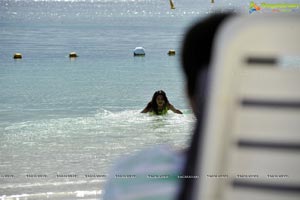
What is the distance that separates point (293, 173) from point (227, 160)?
0.09 metres

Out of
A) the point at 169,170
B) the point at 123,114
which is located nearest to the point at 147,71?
the point at 123,114

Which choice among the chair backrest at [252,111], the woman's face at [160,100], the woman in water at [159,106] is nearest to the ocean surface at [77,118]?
the woman in water at [159,106]

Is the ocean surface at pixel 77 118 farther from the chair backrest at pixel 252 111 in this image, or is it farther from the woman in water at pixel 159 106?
the chair backrest at pixel 252 111

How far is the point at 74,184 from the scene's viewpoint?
664cm

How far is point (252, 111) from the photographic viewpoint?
3.21 feet

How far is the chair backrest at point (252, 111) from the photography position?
3.14 ft

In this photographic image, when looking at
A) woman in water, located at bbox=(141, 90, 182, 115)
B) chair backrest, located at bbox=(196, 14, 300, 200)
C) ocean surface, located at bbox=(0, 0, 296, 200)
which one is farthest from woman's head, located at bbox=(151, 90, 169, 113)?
chair backrest, located at bbox=(196, 14, 300, 200)

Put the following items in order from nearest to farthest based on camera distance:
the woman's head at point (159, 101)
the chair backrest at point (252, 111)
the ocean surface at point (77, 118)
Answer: the chair backrest at point (252, 111)
the ocean surface at point (77, 118)
the woman's head at point (159, 101)

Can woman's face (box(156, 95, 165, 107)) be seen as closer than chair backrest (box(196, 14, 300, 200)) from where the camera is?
No

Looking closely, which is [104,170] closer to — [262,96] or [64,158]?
[64,158]

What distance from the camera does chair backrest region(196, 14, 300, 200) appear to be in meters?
0.96

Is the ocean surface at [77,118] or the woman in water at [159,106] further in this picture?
the woman in water at [159,106]

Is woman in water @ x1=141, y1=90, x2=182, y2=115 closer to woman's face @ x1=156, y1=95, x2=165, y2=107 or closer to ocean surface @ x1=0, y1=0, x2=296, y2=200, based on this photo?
woman's face @ x1=156, y1=95, x2=165, y2=107

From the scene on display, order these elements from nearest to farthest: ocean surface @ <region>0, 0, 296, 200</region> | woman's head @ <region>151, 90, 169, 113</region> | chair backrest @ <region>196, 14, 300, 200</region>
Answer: chair backrest @ <region>196, 14, 300, 200</region> → ocean surface @ <region>0, 0, 296, 200</region> → woman's head @ <region>151, 90, 169, 113</region>
